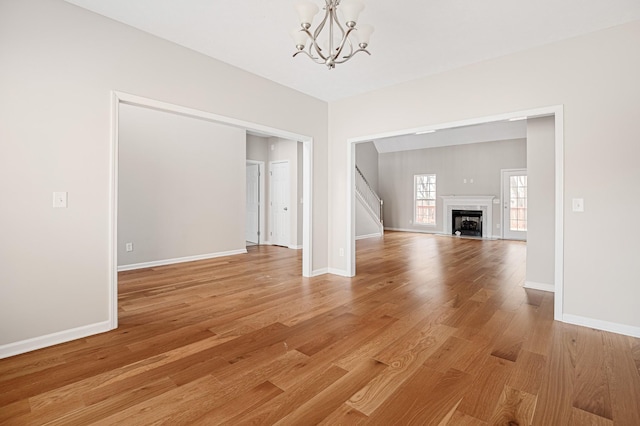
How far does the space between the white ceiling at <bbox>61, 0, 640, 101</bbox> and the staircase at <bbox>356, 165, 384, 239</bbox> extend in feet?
20.6

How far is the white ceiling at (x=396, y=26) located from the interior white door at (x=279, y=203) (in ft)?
14.2

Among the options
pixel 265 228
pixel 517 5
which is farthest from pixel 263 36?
pixel 265 228

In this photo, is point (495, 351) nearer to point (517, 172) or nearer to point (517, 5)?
point (517, 5)

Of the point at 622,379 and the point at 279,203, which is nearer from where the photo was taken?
the point at 622,379

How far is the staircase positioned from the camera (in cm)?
976

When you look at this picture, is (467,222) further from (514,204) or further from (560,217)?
(560,217)

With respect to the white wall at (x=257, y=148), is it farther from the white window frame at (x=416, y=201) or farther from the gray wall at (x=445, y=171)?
the white window frame at (x=416, y=201)

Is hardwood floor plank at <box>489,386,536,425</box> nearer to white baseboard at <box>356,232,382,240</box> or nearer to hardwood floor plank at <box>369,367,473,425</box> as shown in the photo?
hardwood floor plank at <box>369,367,473,425</box>

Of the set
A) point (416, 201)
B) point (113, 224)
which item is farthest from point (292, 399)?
Result: point (416, 201)

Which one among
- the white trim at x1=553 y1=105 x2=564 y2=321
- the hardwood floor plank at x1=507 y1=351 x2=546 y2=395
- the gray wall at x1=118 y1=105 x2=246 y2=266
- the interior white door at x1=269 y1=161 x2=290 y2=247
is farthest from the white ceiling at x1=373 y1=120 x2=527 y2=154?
the hardwood floor plank at x1=507 y1=351 x2=546 y2=395

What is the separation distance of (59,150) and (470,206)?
10.3m

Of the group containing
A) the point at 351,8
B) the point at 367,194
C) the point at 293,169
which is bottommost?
the point at 367,194

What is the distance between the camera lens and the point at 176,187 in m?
5.79

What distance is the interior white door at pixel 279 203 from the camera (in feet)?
25.8
